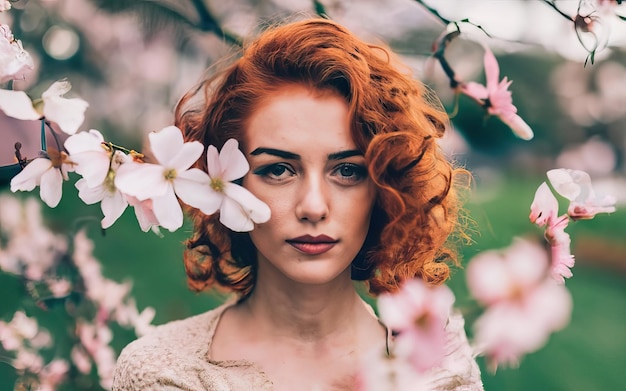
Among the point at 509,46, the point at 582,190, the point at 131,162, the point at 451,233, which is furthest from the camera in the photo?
the point at 509,46

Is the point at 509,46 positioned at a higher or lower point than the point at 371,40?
lower

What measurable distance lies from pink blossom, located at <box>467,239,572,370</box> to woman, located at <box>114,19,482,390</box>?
37cm

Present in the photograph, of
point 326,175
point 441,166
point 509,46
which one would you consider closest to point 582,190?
point 441,166

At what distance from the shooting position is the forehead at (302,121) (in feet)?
4.00

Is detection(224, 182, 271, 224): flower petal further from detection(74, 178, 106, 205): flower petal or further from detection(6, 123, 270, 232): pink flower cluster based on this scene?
detection(74, 178, 106, 205): flower petal

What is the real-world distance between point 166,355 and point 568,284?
1.41 m

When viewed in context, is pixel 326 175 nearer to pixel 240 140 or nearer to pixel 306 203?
pixel 306 203

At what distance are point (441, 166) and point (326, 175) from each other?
10.6 inches

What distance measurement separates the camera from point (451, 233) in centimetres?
145

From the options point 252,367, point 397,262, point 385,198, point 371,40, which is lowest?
point 252,367

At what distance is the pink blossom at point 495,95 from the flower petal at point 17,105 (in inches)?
28.3

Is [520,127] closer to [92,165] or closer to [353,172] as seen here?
[353,172]

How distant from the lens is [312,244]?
1.21 m

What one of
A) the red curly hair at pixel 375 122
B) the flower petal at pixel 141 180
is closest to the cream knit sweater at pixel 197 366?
the red curly hair at pixel 375 122
